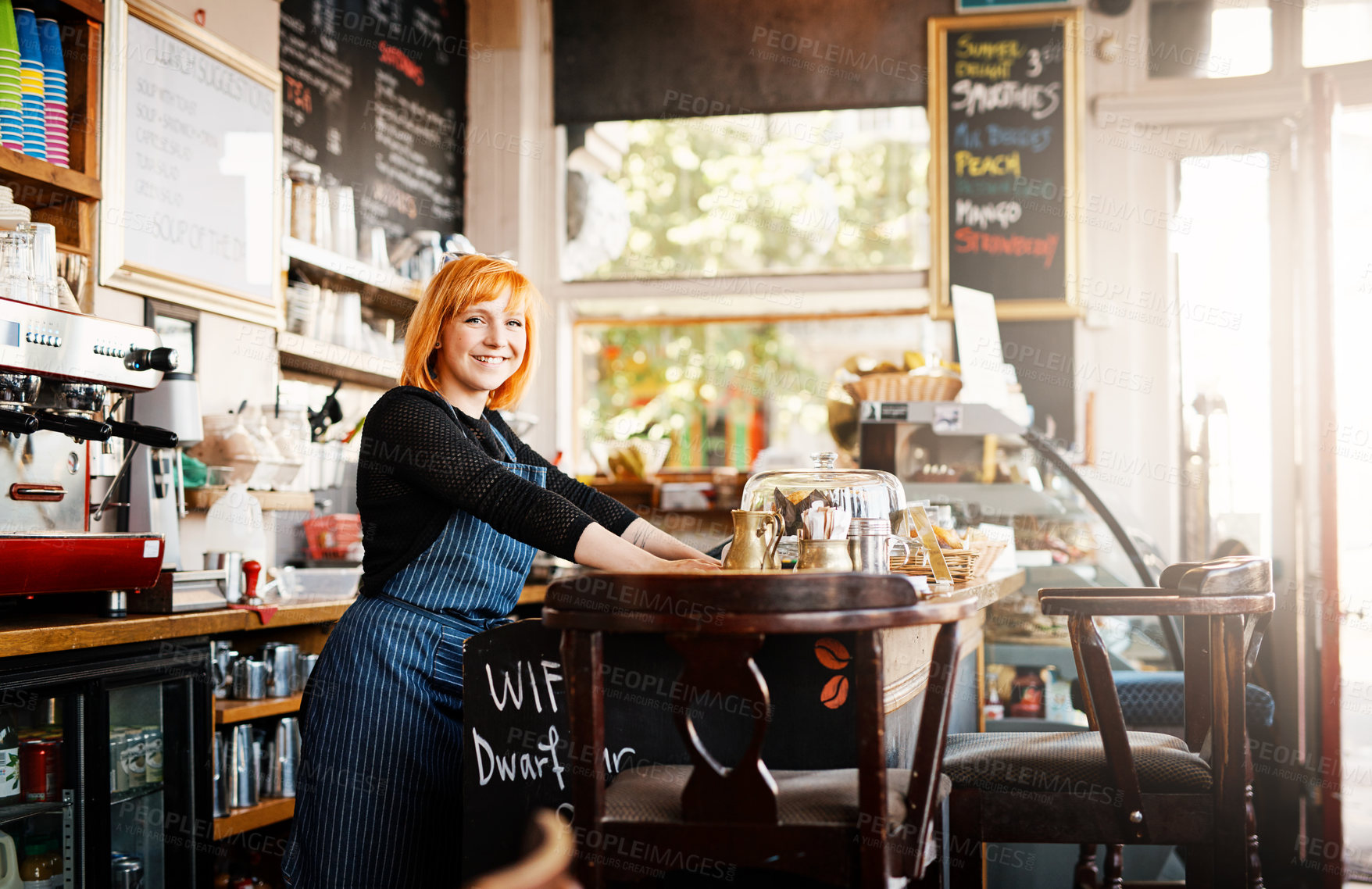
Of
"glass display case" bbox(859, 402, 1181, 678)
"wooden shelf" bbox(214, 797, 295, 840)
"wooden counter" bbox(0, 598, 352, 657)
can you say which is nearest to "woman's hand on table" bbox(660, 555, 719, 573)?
"wooden counter" bbox(0, 598, 352, 657)

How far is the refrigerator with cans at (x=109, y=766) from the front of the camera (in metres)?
2.15

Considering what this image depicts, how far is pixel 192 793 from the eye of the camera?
97.7 inches

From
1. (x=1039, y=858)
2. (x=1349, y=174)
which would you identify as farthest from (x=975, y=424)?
(x=1349, y=174)

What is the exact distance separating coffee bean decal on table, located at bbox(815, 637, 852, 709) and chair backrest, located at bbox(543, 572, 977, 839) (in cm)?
29

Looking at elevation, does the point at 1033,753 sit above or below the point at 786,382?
below

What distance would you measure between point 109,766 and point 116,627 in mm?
271

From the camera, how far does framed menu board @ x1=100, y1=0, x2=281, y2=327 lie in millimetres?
2912

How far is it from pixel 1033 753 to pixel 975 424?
151cm

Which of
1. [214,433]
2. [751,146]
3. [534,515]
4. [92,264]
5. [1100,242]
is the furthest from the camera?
[751,146]

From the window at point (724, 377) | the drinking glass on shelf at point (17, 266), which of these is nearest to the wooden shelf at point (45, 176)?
the drinking glass on shelf at point (17, 266)

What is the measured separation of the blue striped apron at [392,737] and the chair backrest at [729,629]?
56cm

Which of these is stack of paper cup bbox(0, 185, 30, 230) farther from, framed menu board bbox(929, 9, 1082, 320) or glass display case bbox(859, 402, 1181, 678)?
framed menu board bbox(929, 9, 1082, 320)

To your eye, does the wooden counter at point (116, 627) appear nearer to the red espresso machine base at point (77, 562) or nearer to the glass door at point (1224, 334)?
the red espresso machine base at point (77, 562)

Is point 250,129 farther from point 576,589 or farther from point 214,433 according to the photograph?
point 576,589
